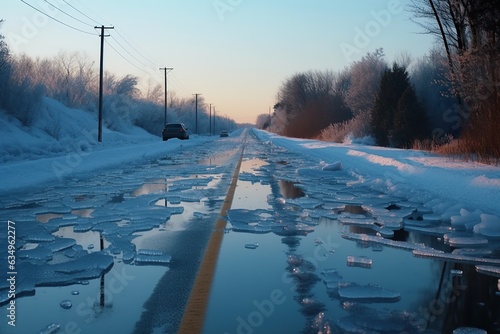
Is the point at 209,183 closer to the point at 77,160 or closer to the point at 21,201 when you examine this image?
the point at 21,201

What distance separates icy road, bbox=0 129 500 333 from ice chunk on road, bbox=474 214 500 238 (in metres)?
0.03

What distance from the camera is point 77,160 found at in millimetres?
23062

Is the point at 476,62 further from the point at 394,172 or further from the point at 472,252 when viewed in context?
the point at 472,252

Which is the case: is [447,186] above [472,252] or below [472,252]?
above

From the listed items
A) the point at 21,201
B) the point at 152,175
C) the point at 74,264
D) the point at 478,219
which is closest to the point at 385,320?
the point at 74,264

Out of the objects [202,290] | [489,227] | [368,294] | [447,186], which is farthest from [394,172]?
[202,290]

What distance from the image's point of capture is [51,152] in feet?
89.9

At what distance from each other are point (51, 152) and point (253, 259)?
22970 mm

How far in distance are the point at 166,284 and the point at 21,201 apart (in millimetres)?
7476

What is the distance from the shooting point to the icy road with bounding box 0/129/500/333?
182 inches

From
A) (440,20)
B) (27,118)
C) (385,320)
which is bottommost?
(385,320)

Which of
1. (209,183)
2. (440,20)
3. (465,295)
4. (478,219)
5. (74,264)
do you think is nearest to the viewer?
(465,295)

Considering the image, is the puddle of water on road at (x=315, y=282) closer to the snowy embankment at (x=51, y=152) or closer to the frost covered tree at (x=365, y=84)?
the snowy embankment at (x=51, y=152)

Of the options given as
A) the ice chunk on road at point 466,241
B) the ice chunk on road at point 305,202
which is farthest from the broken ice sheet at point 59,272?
the ice chunk on road at point 305,202
